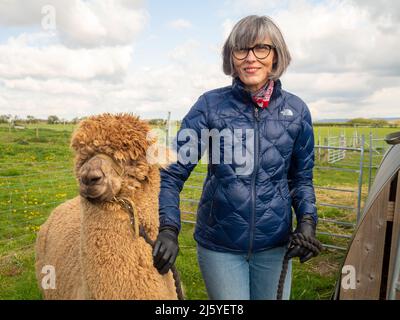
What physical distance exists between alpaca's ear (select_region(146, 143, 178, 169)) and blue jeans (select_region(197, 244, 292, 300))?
24.0 inches

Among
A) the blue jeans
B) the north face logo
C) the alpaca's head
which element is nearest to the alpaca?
the alpaca's head

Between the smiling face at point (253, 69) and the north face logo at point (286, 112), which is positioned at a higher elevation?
the smiling face at point (253, 69)

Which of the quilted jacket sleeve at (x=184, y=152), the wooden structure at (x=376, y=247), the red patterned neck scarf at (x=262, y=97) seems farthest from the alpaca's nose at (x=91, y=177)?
the wooden structure at (x=376, y=247)

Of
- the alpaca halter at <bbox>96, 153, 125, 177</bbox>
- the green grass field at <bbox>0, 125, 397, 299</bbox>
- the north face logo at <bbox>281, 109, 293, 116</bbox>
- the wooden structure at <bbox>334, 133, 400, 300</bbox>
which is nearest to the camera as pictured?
the alpaca halter at <bbox>96, 153, 125, 177</bbox>

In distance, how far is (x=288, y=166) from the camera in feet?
8.34

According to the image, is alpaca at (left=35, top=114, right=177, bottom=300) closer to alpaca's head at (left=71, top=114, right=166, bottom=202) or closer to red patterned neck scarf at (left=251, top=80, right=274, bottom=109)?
alpaca's head at (left=71, top=114, right=166, bottom=202)

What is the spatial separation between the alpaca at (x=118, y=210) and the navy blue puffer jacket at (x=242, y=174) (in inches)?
7.5

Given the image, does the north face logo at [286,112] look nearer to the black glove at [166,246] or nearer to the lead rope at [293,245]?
the lead rope at [293,245]

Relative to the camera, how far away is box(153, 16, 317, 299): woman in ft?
7.78

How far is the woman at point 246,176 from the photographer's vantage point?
237 cm

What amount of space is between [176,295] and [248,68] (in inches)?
62.4
